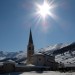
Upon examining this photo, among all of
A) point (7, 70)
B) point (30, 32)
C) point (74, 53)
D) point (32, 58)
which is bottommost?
point (7, 70)

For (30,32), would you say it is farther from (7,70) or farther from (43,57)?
(7,70)

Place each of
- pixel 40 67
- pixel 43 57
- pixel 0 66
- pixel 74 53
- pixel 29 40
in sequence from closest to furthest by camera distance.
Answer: pixel 0 66 < pixel 40 67 < pixel 43 57 < pixel 29 40 < pixel 74 53

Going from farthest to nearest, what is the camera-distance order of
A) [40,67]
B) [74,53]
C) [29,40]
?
1. [74,53]
2. [29,40]
3. [40,67]

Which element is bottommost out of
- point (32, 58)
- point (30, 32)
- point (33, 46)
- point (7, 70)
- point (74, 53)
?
point (7, 70)

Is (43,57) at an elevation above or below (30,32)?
below

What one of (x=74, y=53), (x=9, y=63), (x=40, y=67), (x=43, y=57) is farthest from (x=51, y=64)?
(x=74, y=53)

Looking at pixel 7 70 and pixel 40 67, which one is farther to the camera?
pixel 40 67

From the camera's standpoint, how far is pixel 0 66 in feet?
209

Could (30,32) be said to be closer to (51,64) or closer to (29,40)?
(29,40)

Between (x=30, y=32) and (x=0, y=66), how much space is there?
2504 centimetres

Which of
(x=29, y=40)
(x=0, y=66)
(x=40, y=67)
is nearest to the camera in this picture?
(x=0, y=66)

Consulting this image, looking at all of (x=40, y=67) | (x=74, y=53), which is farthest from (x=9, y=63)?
(x=74, y=53)

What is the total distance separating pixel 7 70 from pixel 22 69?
5.20 meters

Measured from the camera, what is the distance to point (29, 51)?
3216 inches
